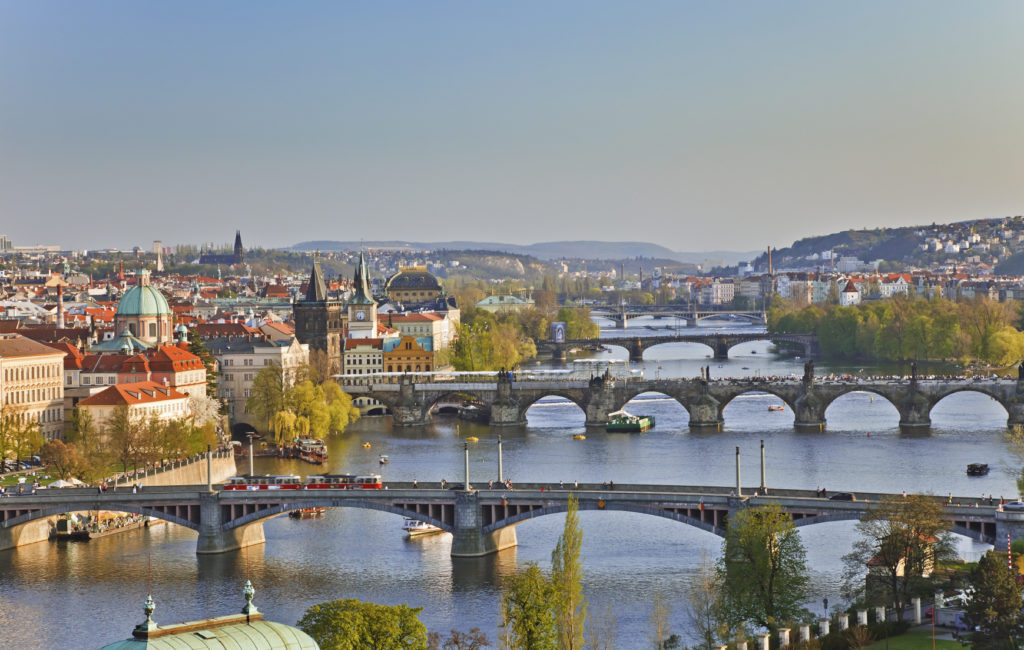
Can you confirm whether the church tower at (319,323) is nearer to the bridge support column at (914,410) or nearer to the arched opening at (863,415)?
the arched opening at (863,415)

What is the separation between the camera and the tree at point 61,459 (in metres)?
48.7

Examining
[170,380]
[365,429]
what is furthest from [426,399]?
[170,380]

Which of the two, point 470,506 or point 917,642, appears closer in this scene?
point 917,642

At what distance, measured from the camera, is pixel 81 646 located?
3234 centimetres

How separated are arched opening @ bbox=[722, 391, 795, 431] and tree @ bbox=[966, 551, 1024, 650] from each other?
1568 inches

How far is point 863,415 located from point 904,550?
4164 cm

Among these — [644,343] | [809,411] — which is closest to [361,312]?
[644,343]

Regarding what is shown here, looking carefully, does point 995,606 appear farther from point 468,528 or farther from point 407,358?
point 407,358

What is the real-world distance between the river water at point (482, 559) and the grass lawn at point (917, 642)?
4346mm

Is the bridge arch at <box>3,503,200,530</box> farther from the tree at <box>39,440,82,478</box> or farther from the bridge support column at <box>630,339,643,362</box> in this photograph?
the bridge support column at <box>630,339,643,362</box>

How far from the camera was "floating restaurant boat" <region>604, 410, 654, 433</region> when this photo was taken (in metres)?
68.6

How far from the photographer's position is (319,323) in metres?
82.5

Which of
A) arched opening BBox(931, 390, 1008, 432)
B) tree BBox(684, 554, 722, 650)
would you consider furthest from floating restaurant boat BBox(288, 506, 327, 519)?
arched opening BBox(931, 390, 1008, 432)

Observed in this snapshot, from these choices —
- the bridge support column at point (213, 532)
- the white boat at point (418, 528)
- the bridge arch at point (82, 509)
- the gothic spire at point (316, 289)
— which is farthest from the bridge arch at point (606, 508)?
the gothic spire at point (316, 289)
